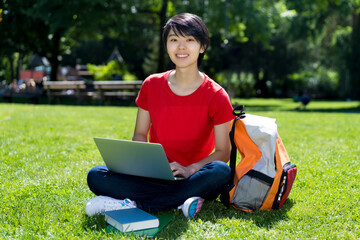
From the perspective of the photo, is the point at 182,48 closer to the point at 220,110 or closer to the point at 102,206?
the point at 220,110

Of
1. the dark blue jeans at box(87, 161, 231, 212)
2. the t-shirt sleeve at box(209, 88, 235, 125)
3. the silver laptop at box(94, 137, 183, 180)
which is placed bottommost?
the dark blue jeans at box(87, 161, 231, 212)

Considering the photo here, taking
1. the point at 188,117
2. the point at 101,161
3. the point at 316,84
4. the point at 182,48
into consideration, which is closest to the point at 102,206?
the point at 188,117

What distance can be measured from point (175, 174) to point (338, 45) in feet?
81.5

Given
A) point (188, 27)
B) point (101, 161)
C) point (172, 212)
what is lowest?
point (101, 161)

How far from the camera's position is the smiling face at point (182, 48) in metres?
3.51

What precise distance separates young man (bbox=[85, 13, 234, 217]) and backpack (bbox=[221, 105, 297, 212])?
123 mm

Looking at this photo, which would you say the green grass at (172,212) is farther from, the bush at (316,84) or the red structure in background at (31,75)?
the bush at (316,84)

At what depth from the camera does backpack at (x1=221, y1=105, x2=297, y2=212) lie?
3438mm

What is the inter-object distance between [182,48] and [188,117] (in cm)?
57

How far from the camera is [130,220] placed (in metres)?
2.92

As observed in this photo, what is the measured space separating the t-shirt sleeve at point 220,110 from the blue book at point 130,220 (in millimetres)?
1001

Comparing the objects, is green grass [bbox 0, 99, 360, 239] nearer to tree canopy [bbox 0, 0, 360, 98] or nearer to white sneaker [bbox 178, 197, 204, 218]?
white sneaker [bbox 178, 197, 204, 218]

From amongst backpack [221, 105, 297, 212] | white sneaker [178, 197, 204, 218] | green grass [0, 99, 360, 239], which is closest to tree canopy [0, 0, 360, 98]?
green grass [0, 99, 360, 239]

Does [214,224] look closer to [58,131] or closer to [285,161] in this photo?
[285,161]
